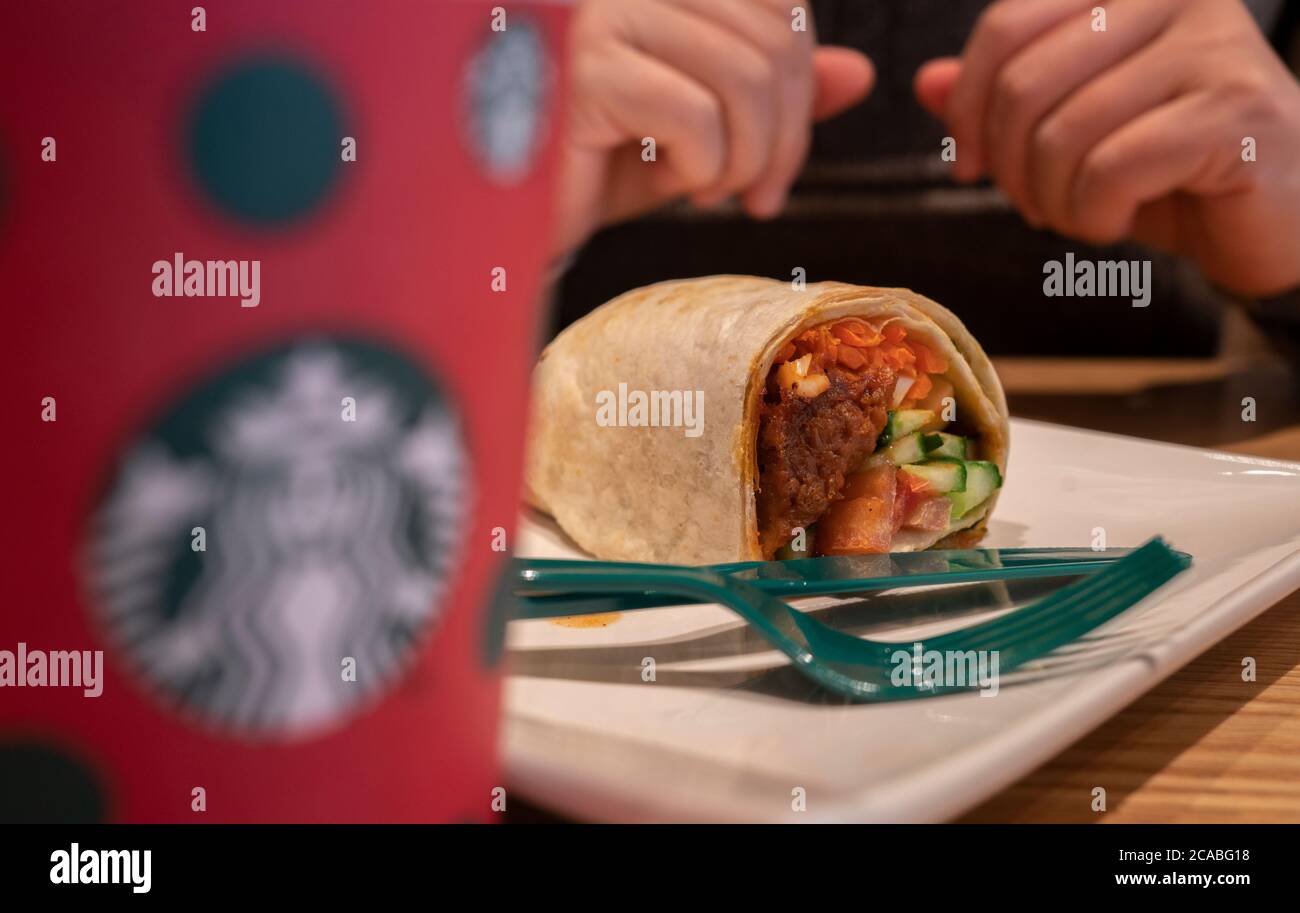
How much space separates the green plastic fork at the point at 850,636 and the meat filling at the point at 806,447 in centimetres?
31

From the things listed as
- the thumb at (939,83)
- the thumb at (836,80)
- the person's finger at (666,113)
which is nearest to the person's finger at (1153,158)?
the thumb at (939,83)

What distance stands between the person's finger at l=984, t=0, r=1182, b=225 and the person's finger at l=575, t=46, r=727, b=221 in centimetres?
51

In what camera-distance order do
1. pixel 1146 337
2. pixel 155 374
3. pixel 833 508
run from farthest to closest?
1. pixel 1146 337
2. pixel 833 508
3. pixel 155 374

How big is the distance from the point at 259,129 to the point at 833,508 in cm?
96

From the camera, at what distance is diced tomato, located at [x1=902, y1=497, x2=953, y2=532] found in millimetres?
1150

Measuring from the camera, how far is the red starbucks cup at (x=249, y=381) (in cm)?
21

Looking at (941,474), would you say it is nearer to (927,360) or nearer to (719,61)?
(927,360)

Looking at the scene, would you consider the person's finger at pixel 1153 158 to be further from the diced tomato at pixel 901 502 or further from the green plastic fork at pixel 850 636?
the green plastic fork at pixel 850 636

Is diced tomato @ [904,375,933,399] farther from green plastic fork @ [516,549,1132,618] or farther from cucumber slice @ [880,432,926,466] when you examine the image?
green plastic fork @ [516,549,1132,618]

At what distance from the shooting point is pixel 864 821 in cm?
49

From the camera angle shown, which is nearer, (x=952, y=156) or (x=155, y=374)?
(x=155, y=374)

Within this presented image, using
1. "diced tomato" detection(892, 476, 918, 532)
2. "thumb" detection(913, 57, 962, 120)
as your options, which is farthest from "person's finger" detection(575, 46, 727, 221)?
"diced tomato" detection(892, 476, 918, 532)

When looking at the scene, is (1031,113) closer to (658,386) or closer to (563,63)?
(658,386)

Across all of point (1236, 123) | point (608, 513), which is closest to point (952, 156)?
point (1236, 123)
